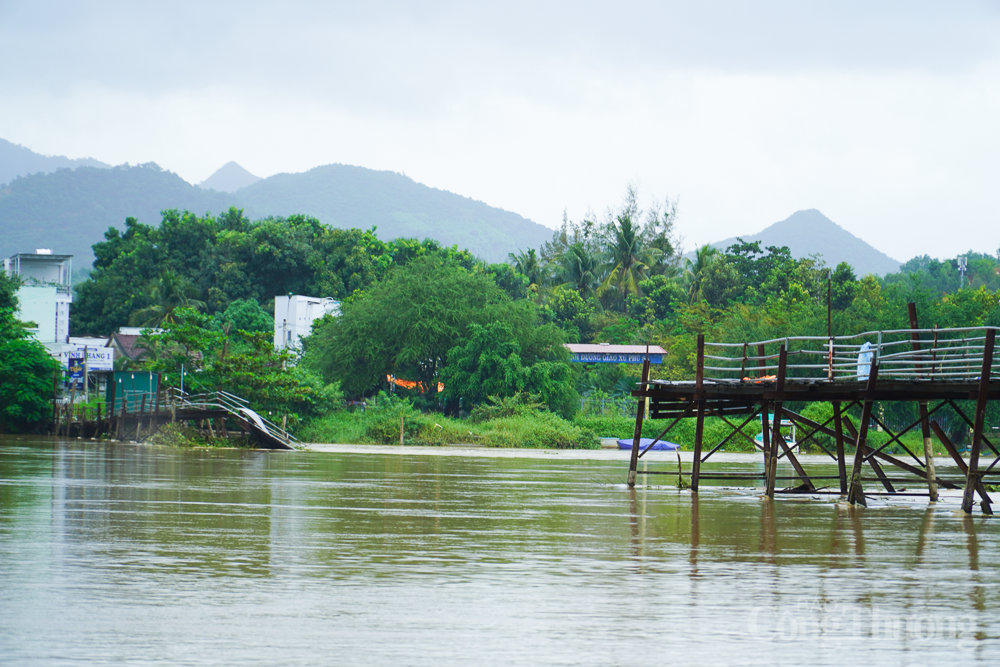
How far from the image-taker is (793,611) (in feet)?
31.5

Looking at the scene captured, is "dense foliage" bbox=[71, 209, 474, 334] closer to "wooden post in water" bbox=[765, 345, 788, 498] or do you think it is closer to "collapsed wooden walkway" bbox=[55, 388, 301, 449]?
"collapsed wooden walkway" bbox=[55, 388, 301, 449]

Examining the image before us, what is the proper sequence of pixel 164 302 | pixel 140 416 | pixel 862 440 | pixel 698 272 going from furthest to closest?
pixel 698 272 → pixel 164 302 → pixel 140 416 → pixel 862 440

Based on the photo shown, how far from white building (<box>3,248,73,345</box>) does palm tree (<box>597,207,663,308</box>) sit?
38.8 meters

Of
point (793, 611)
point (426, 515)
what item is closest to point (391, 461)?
point (426, 515)

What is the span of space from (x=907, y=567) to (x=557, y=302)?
217 feet

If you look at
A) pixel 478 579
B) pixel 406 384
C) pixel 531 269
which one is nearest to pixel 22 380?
pixel 406 384

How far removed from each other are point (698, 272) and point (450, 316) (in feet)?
105

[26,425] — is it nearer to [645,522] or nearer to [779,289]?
[645,522]

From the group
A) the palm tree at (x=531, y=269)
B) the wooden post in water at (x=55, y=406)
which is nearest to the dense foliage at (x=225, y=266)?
the palm tree at (x=531, y=269)

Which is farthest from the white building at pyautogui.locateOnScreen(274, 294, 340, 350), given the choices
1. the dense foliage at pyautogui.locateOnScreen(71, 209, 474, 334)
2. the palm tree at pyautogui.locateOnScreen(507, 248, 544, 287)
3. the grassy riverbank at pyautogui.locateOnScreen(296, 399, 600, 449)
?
the grassy riverbank at pyautogui.locateOnScreen(296, 399, 600, 449)

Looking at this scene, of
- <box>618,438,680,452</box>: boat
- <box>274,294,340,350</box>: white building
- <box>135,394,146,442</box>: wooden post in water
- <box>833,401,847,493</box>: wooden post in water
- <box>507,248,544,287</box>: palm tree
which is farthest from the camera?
<box>507,248,544,287</box>: palm tree

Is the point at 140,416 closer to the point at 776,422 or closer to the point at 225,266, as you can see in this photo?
the point at 776,422

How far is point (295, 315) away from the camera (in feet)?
238

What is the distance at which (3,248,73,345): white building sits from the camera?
6988 centimetres
